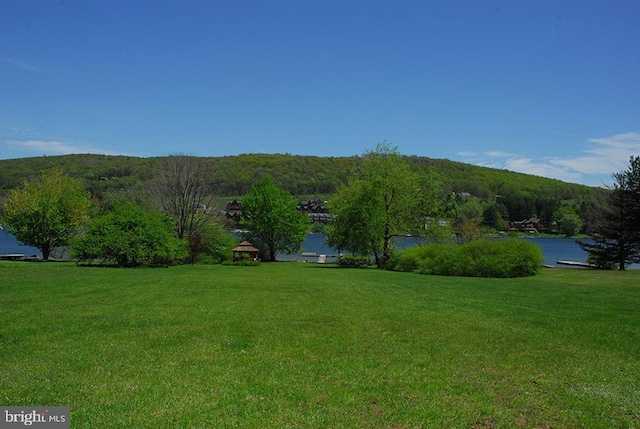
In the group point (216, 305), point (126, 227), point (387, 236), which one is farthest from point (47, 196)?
point (216, 305)

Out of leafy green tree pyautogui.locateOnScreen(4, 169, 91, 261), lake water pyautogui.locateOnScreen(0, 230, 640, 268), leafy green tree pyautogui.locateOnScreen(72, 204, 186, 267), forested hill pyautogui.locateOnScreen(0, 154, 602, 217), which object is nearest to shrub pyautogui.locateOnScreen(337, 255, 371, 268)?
lake water pyautogui.locateOnScreen(0, 230, 640, 268)

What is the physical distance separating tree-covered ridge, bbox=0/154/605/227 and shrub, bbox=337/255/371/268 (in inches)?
2104

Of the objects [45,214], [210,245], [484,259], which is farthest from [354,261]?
[45,214]

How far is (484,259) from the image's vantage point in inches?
1403

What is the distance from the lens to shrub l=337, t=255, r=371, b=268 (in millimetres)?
50156

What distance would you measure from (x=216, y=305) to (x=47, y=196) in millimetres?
41282

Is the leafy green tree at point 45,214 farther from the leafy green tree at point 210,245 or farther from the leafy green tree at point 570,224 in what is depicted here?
the leafy green tree at point 570,224

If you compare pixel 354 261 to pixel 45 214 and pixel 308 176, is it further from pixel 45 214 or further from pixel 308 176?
pixel 308 176

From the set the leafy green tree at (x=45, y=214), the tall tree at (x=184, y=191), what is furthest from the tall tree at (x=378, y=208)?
the leafy green tree at (x=45, y=214)

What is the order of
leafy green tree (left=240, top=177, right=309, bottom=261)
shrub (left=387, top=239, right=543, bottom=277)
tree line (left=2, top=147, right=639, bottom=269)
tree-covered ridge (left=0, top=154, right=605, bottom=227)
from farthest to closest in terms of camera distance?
tree-covered ridge (left=0, top=154, right=605, bottom=227)
leafy green tree (left=240, top=177, right=309, bottom=261)
tree line (left=2, top=147, right=639, bottom=269)
shrub (left=387, top=239, right=543, bottom=277)

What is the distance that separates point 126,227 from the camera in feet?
123

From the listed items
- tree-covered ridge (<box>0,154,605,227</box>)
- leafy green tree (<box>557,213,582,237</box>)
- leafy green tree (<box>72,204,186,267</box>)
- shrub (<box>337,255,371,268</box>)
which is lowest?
shrub (<box>337,255,371,268</box>)

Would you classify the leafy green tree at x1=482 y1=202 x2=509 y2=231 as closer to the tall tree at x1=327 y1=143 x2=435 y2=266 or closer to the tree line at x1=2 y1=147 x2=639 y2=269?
the tree line at x1=2 y1=147 x2=639 y2=269

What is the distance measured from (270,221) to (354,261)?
14956mm
